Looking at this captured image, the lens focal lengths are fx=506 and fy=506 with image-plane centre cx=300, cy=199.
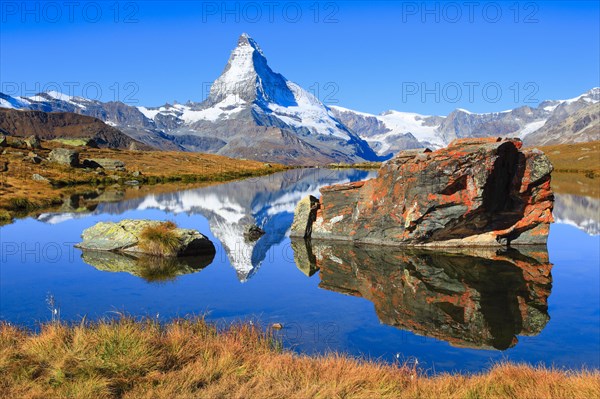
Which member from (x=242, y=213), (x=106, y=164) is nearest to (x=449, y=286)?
(x=242, y=213)

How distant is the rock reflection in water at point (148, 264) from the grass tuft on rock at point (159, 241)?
0.50 metres

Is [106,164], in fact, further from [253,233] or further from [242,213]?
[253,233]

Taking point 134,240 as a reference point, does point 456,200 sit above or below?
above

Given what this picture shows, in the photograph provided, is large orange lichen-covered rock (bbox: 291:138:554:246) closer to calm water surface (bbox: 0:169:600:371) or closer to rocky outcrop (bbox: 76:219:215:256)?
calm water surface (bbox: 0:169:600:371)

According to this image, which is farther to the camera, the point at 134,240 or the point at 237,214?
the point at 237,214

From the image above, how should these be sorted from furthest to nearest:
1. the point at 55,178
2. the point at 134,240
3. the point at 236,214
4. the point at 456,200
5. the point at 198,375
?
the point at 55,178, the point at 236,214, the point at 456,200, the point at 134,240, the point at 198,375

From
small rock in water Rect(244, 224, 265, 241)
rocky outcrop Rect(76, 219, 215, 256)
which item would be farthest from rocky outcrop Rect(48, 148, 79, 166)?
rocky outcrop Rect(76, 219, 215, 256)

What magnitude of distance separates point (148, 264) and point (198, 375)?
17.5 metres

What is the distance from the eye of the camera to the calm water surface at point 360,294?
1599 centimetres

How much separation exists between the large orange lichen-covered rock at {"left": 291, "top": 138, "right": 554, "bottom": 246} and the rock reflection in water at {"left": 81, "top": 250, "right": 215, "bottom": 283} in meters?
10.9

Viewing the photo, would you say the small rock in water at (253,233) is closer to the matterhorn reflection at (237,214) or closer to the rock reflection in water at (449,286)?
the matterhorn reflection at (237,214)

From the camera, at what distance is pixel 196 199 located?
68.0 metres

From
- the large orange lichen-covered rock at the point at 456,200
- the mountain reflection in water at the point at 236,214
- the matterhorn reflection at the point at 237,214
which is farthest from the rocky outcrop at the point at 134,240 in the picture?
the large orange lichen-covered rock at the point at 456,200

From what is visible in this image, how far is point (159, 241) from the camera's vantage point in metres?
29.5
